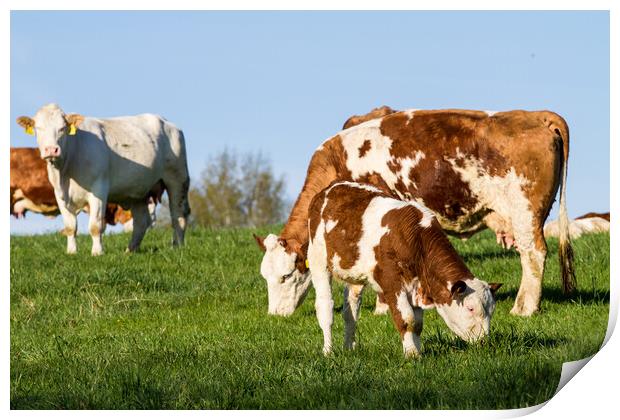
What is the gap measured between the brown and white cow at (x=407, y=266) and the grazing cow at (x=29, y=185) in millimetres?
15785

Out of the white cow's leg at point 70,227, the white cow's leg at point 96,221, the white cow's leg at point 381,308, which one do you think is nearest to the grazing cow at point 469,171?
the white cow's leg at point 381,308

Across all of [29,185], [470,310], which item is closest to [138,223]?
[29,185]

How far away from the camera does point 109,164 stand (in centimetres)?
1616

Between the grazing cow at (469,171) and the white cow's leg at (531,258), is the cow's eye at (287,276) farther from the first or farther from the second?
the white cow's leg at (531,258)

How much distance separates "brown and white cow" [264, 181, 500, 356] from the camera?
6.71m

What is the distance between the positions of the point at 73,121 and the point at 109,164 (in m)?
1.40

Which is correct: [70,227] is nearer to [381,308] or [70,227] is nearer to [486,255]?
[486,255]

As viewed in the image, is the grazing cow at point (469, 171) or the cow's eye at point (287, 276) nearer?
the grazing cow at point (469, 171)

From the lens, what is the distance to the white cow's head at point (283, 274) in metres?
9.00
